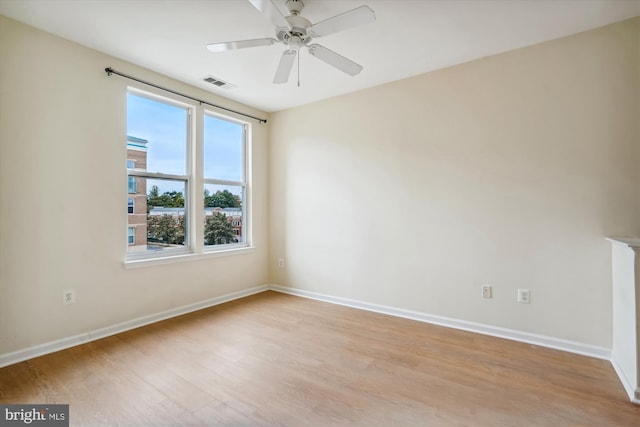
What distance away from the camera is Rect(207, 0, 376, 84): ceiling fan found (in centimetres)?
175

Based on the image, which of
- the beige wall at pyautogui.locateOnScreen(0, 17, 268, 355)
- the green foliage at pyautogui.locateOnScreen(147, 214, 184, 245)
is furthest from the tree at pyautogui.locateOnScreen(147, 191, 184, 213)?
the beige wall at pyautogui.locateOnScreen(0, 17, 268, 355)

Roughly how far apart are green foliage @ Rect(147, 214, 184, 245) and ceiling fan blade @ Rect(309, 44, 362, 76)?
2.36 m

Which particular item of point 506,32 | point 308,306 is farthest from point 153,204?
point 506,32

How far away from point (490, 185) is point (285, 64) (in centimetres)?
210

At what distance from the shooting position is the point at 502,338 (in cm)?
271

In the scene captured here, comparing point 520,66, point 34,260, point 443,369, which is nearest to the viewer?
point 443,369

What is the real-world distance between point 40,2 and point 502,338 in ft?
14.6

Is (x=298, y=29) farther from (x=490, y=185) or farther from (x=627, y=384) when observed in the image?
(x=627, y=384)

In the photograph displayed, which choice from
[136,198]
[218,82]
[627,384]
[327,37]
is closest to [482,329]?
[627,384]

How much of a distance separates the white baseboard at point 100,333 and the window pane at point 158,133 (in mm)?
1536

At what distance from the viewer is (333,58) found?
2.21 meters

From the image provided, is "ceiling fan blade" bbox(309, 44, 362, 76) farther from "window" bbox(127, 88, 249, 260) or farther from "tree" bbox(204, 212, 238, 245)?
"tree" bbox(204, 212, 238, 245)

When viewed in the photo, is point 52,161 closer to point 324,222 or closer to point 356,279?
point 324,222

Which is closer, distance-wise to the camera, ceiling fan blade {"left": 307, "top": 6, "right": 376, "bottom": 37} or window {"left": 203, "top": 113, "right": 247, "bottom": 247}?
ceiling fan blade {"left": 307, "top": 6, "right": 376, "bottom": 37}
